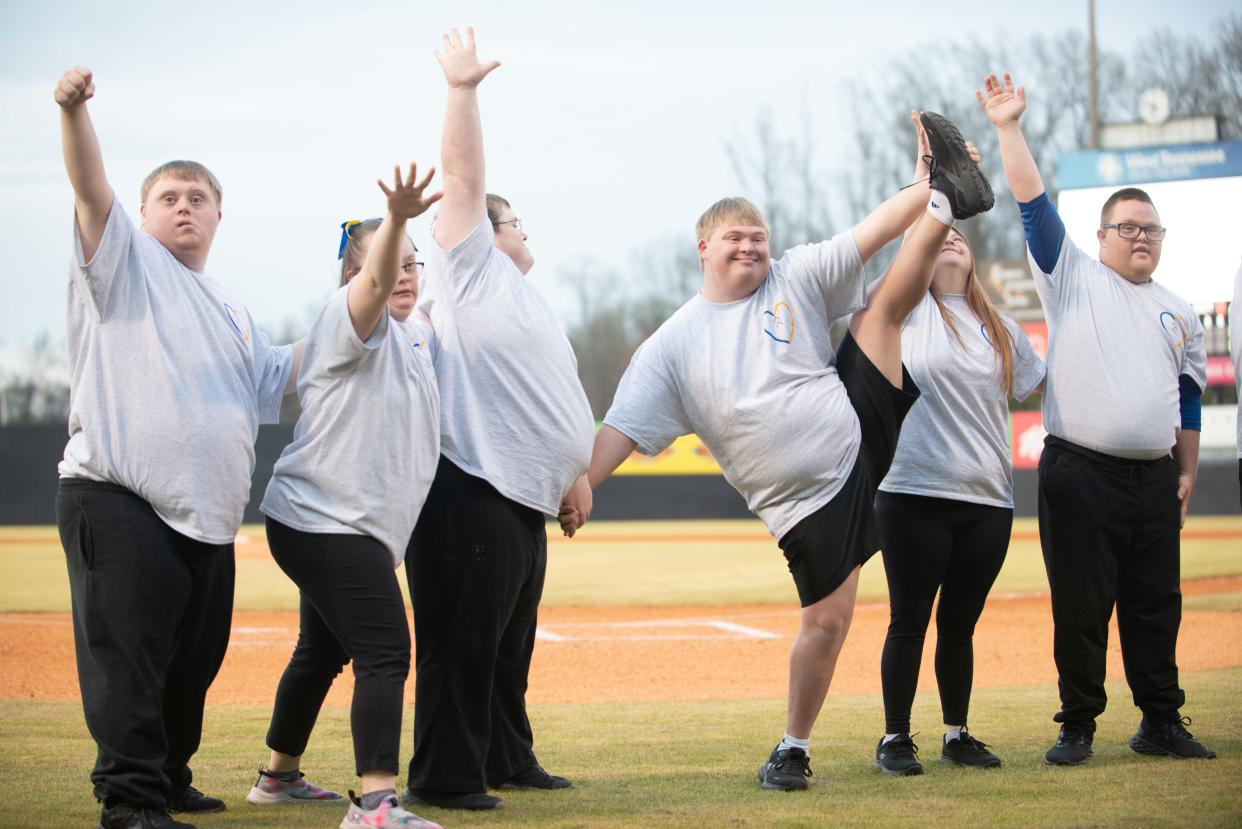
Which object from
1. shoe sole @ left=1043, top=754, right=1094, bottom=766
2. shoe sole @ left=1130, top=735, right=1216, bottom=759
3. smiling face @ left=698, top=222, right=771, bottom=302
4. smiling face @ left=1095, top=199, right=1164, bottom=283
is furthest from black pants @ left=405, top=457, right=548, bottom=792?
smiling face @ left=1095, top=199, right=1164, bottom=283

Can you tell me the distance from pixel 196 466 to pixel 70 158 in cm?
86

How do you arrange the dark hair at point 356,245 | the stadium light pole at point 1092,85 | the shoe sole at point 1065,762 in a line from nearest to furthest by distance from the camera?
the dark hair at point 356,245, the shoe sole at point 1065,762, the stadium light pole at point 1092,85

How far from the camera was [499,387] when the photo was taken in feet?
13.1

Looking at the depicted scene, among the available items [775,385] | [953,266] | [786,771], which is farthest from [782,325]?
[786,771]

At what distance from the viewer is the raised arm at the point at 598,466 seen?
4.30m

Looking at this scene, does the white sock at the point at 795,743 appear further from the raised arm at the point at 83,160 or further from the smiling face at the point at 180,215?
the raised arm at the point at 83,160

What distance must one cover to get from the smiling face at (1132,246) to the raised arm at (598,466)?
6.60 ft

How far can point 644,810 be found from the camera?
13.0 feet

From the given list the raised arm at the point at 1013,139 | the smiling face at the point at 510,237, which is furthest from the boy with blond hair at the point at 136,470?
the raised arm at the point at 1013,139

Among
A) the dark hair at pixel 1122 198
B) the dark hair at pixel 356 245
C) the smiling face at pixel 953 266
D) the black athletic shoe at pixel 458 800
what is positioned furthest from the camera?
the dark hair at pixel 1122 198

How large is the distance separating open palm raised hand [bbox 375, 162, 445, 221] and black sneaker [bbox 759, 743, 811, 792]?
7.01ft

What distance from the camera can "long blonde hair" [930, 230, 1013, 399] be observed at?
4855 millimetres

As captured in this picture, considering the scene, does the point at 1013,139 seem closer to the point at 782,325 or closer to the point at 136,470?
the point at 782,325

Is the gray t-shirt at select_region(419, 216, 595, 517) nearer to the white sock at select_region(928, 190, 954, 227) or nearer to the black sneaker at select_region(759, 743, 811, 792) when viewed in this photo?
the black sneaker at select_region(759, 743, 811, 792)
